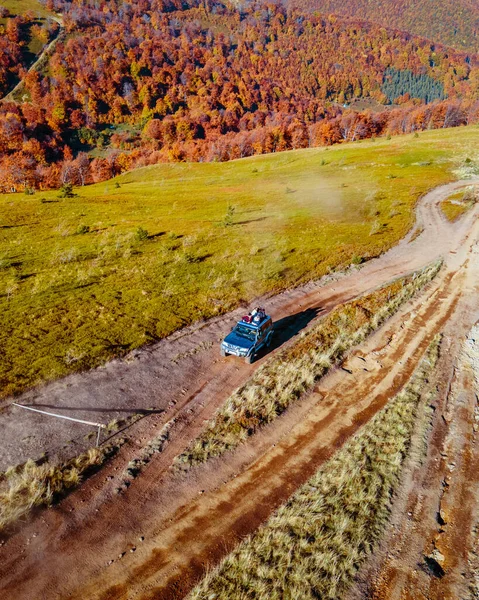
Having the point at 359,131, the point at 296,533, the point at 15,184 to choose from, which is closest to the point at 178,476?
the point at 296,533

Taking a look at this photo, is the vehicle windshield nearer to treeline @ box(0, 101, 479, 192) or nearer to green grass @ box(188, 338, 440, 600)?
green grass @ box(188, 338, 440, 600)

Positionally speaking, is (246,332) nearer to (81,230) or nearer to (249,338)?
(249,338)

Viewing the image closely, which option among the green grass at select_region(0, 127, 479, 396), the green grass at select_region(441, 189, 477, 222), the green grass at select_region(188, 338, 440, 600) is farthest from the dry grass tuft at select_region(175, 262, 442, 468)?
the green grass at select_region(441, 189, 477, 222)

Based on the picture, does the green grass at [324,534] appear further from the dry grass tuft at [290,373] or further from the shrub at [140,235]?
the shrub at [140,235]

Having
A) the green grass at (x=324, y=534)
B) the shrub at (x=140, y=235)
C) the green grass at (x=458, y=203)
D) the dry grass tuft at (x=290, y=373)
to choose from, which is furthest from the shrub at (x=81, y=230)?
the green grass at (x=458, y=203)

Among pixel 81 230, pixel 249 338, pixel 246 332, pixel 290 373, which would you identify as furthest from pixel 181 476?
pixel 81 230

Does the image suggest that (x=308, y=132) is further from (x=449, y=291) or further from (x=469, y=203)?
(x=449, y=291)
